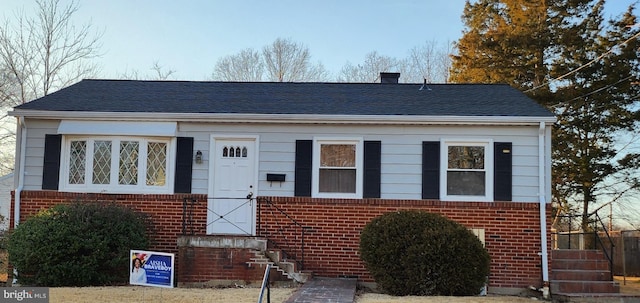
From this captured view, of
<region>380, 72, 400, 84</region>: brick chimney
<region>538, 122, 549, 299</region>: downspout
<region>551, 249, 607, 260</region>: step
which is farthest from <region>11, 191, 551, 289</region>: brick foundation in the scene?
<region>380, 72, 400, 84</region>: brick chimney

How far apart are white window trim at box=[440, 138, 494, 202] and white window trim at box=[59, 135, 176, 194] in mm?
5137

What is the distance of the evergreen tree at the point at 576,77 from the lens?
60.1 ft

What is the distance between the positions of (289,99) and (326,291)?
4.57m

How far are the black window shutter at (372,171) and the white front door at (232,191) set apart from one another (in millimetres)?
2124

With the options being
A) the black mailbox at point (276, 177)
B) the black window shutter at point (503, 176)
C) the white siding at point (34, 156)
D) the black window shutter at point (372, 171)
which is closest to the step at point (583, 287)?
the black window shutter at point (503, 176)

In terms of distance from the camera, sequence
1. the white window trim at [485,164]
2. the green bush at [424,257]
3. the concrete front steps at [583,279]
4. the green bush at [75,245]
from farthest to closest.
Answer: the white window trim at [485,164]
the concrete front steps at [583,279]
the green bush at [75,245]
the green bush at [424,257]

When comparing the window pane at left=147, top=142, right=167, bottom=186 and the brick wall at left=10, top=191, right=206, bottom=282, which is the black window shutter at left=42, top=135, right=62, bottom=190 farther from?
the window pane at left=147, top=142, right=167, bottom=186

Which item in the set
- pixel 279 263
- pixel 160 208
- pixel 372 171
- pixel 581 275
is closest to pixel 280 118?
pixel 372 171

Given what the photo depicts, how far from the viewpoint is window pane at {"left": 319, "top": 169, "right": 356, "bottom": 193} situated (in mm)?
10820

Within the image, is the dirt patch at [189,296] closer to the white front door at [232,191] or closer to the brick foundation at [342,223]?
the brick foundation at [342,223]

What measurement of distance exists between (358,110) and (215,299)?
456cm

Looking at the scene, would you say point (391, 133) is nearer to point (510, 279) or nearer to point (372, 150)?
point (372, 150)

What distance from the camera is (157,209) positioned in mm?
10898

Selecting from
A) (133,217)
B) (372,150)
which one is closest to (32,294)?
(133,217)
